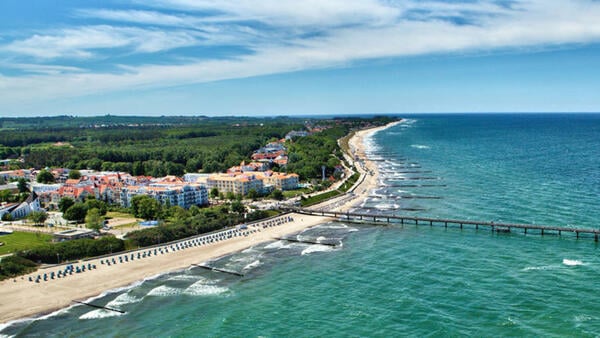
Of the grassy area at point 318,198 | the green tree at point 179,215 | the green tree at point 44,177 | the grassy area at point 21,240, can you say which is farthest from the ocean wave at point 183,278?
the green tree at point 44,177

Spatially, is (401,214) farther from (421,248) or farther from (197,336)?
(197,336)

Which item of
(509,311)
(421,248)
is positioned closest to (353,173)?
(421,248)

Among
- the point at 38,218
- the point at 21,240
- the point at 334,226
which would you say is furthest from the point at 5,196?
the point at 334,226

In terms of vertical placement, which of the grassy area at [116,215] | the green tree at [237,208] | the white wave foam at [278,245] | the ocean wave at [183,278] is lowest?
the ocean wave at [183,278]

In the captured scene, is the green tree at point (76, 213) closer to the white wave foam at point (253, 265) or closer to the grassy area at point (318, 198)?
the grassy area at point (318, 198)

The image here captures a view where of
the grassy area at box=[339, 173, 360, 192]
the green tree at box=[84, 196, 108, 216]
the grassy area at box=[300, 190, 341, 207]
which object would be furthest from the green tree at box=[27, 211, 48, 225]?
the grassy area at box=[339, 173, 360, 192]

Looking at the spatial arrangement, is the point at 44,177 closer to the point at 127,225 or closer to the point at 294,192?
the point at 127,225
